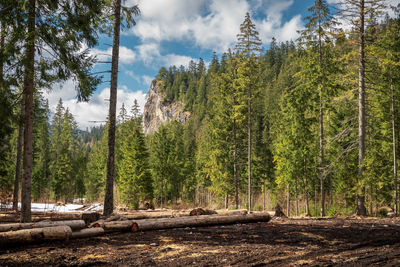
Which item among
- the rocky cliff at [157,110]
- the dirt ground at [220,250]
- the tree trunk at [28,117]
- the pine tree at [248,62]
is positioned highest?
the rocky cliff at [157,110]

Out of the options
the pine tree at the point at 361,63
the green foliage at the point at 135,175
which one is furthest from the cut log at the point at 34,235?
the green foliage at the point at 135,175

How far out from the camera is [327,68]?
20.4 metres

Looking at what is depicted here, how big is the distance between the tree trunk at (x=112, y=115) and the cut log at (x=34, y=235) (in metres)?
4.76

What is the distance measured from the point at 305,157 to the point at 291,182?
2435mm

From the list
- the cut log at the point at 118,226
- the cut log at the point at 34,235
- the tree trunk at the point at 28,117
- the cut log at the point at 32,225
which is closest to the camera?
A: the cut log at the point at 34,235

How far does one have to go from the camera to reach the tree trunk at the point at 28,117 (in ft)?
33.4

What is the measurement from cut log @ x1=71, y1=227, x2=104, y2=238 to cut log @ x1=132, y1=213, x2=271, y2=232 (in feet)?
3.75

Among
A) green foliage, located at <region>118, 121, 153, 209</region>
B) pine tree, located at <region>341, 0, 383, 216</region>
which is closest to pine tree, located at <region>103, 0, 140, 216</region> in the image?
pine tree, located at <region>341, 0, 383, 216</region>

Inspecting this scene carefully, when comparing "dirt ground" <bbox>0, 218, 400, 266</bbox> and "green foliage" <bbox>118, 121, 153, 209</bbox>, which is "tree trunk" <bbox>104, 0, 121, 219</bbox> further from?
"green foliage" <bbox>118, 121, 153, 209</bbox>

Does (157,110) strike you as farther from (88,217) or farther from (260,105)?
(88,217)

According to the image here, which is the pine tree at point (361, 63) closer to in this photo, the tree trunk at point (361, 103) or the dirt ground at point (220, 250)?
the tree trunk at point (361, 103)

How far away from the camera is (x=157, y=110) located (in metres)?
155

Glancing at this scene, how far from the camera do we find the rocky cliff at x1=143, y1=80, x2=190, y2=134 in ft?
458

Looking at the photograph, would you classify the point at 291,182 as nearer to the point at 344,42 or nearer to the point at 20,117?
the point at 344,42
